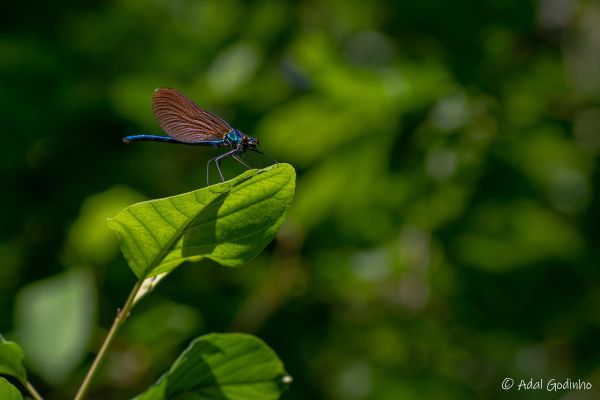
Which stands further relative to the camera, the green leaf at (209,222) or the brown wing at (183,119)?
the brown wing at (183,119)

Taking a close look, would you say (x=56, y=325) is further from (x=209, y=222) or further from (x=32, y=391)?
(x=209, y=222)

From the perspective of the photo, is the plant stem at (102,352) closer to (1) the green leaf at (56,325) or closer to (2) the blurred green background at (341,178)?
(1) the green leaf at (56,325)

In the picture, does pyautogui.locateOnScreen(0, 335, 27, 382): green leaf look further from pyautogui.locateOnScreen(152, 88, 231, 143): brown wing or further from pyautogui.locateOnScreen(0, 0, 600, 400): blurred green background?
pyautogui.locateOnScreen(0, 0, 600, 400): blurred green background

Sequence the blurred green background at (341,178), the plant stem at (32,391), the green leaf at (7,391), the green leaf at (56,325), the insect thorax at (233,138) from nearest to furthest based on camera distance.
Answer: the green leaf at (7,391), the plant stem at (32,391), the insect thorax at (233,138), the green leaf at (56,325), the blurred green background at (341,178)

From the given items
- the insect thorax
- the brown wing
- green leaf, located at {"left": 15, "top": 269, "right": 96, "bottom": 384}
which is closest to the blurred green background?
green leaf, located at {"left": 15, "top": 269, "right": 96, "bottom": 384}

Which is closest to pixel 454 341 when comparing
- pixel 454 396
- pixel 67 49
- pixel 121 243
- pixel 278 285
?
pixel 454 396

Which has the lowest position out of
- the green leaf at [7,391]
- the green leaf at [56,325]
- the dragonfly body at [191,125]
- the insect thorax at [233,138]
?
the green leaf at [56,325]

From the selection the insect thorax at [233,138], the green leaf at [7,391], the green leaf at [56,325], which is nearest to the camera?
the green leaf at [7,391]

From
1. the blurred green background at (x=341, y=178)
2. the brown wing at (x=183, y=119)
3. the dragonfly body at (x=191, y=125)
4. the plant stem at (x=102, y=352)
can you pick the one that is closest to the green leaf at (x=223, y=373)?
the plant stem at (x=102, y=352)
